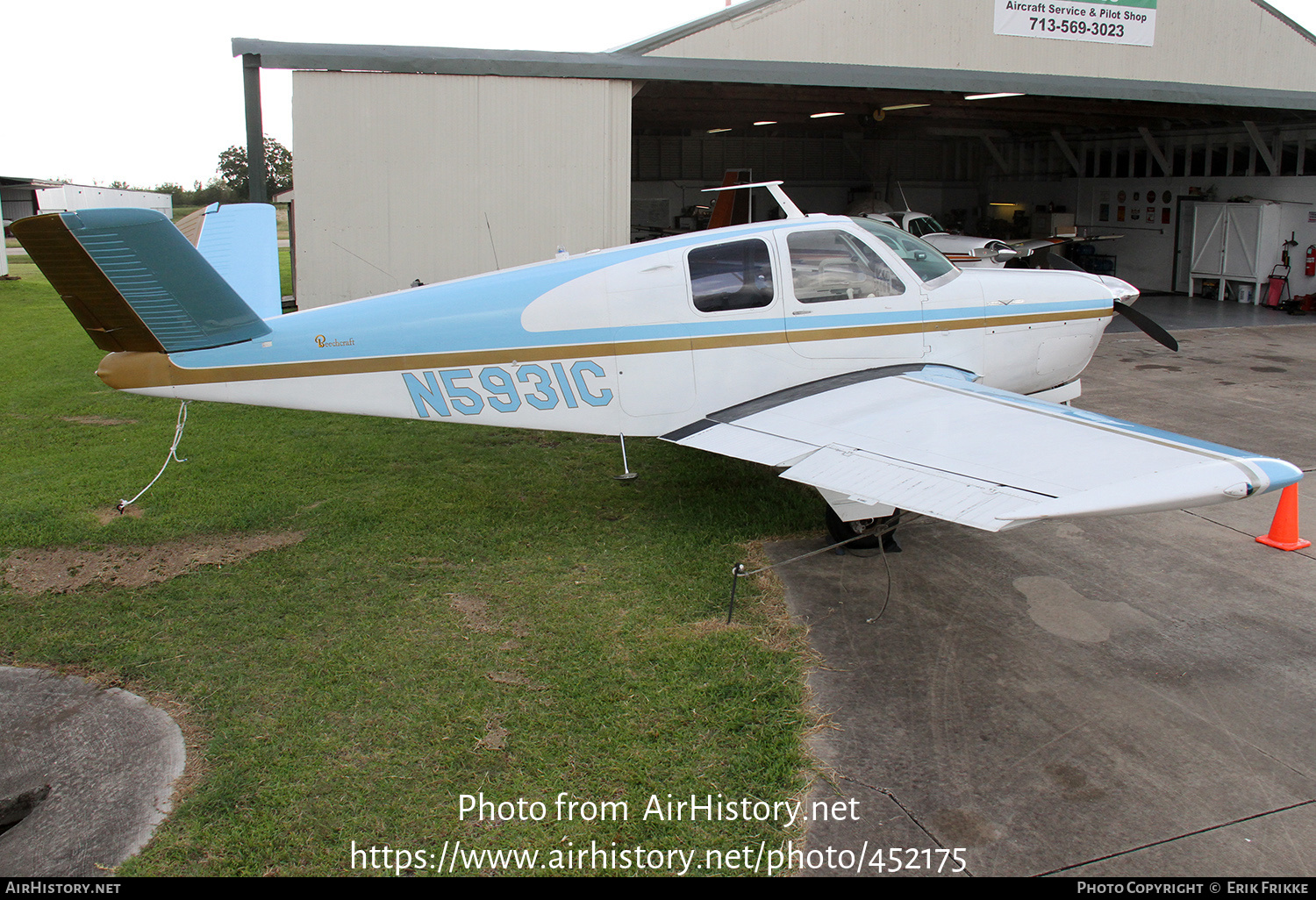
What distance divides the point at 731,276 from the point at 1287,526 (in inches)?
166

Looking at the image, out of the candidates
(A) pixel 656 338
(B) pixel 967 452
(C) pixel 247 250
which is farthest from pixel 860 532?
(C) pixel 247 250

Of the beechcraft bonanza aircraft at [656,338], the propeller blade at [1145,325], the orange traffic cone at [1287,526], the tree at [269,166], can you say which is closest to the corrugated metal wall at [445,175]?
the beechcraft bonanza aircraft at [656,338]

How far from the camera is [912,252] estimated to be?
23.1 feet

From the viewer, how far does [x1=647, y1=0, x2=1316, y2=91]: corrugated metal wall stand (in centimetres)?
1263

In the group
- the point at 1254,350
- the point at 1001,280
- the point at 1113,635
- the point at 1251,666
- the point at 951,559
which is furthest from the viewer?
the point at 1254,350

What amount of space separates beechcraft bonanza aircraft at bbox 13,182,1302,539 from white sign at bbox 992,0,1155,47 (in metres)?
8.73

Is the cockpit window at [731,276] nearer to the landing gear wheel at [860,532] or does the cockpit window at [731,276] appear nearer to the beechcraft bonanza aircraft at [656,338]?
the beechcraft bonanza aircraft at [656,338]

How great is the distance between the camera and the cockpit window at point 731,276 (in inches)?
258

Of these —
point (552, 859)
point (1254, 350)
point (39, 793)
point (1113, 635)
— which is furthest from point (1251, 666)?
point (1254, 350)

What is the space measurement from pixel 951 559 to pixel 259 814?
4532 mm

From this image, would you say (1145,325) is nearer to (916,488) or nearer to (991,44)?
(916,488)

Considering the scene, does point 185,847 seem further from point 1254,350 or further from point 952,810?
point 1254,350

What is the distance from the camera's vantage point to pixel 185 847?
3.54 meters
